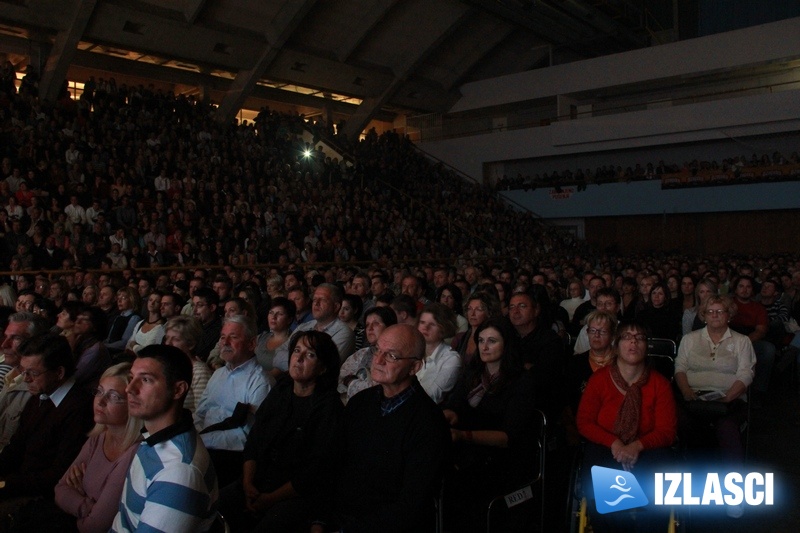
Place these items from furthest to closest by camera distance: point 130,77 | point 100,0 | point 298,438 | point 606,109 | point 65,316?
point 606,109
point 130,77
point 100,0
point 65,316
point 298,438

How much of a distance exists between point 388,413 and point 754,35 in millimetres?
21719

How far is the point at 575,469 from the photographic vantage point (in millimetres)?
3164

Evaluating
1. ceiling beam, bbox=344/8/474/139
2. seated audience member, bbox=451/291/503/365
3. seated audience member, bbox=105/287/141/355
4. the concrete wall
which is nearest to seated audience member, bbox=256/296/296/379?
seated audience member, bbox=451/291/503/365

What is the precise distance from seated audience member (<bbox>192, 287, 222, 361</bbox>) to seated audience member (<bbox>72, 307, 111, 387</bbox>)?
0.75 m

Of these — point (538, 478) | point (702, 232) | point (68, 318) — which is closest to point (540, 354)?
point (538, 478)

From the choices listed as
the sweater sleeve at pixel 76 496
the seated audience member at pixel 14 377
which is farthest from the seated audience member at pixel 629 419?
the seated audience member at pixel 14 377

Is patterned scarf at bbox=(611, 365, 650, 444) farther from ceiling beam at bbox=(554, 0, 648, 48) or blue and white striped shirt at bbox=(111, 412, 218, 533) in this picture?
ceiling beam at bbox=(554, 0, 648, 48)

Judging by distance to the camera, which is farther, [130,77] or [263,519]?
[130,77]

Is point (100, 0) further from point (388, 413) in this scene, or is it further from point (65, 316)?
point (388, 413)

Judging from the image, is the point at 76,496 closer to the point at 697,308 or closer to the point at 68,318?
the point at 68,318

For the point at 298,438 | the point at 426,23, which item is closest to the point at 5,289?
the point at 298,438

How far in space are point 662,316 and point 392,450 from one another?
4527mm

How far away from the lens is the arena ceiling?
16047 mm

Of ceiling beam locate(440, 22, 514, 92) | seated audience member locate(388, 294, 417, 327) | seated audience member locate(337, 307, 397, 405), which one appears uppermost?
ceiling beam locate(440, 22, 514, 92)
